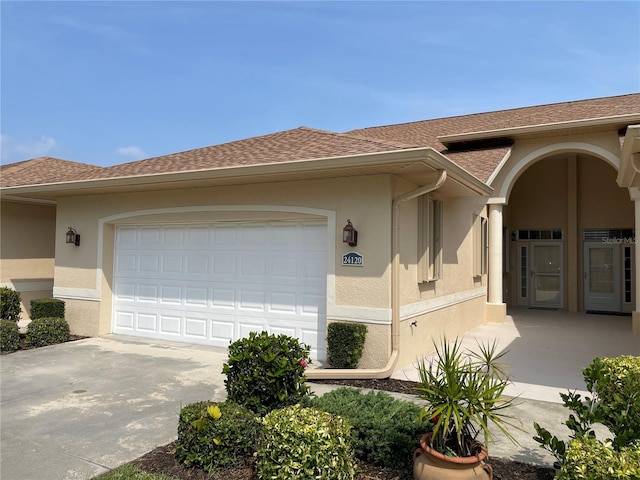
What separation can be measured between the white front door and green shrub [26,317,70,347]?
15508 millimetres

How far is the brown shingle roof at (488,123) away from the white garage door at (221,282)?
556cm

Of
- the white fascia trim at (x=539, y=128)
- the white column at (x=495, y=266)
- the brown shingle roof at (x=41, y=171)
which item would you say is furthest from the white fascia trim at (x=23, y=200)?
the white column at (x=495, y=266)

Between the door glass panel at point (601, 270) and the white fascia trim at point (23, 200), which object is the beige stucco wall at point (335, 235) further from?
the door glass panel at point (601, 270)

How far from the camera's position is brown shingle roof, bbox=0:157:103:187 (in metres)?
11.2

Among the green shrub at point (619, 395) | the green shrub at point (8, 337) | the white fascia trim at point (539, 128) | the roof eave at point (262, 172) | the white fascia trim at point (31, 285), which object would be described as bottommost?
the green shrub at point (8, 337)

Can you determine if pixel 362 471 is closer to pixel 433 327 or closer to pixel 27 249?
pixel 433 327

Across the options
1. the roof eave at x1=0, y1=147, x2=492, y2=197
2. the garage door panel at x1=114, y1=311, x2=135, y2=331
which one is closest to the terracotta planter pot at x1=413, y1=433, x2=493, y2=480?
the roof eave at x1=0, y1=147, x2=492, y2=197

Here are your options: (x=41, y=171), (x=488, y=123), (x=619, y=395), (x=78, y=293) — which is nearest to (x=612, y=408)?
(x=619, y=395)

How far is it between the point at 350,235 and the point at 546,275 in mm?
11854

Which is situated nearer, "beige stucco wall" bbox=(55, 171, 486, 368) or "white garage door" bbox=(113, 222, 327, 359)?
"beige stucco wall" bbox=(55, 171, 486, 368)

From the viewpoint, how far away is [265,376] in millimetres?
4637

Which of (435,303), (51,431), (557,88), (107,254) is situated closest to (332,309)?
(435,303)

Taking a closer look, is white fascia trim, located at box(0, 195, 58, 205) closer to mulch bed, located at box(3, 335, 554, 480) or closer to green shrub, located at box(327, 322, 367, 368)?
green shrub, located at box(327, 322, 367, 368)

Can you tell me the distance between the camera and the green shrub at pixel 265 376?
181 inches
